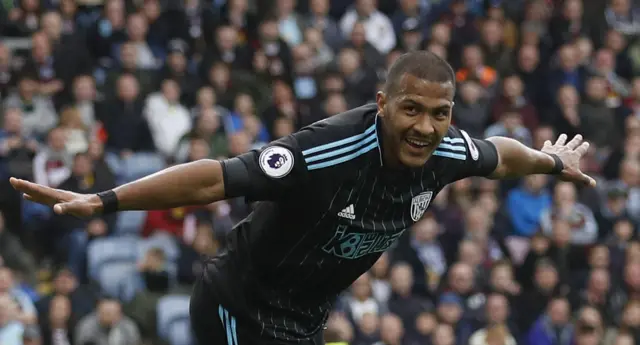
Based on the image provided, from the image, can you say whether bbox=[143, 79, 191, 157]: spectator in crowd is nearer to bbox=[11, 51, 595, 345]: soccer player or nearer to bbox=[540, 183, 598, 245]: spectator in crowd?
bbox=[540, 183, 598, 245]: spectator in crowd

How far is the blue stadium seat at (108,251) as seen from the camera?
1147cm

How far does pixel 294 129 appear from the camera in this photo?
13.3 m

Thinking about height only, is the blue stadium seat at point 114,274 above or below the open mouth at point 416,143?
below

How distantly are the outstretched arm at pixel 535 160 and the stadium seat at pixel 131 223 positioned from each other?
5.75m

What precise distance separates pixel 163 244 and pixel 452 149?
19.8 feet

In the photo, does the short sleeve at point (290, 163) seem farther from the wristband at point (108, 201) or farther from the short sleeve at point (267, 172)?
the wristband at point (108, 201)

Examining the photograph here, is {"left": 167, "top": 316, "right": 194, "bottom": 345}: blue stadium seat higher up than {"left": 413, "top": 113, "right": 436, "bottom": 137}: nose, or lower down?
lower down

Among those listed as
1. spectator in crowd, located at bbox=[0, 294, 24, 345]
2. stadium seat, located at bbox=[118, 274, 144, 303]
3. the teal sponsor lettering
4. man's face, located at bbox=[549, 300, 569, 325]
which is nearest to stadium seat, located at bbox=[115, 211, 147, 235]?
stadium seat, located at bbox=[118, 274, 144, 303]

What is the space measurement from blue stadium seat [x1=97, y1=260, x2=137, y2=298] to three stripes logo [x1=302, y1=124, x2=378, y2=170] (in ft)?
19.7

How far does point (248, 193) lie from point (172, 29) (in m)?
8.90

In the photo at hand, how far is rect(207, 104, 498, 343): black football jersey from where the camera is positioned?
18.5 feet

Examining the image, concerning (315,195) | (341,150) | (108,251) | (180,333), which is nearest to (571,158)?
(341,150)

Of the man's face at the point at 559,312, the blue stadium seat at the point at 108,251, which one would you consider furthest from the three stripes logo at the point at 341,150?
the man's face at the point at 559,312

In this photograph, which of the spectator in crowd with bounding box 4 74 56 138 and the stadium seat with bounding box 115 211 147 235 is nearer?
the stadium seat with bounding box 115 211 147 235
